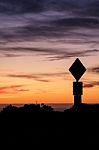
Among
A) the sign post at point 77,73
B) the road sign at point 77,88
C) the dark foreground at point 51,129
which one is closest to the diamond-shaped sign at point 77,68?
the sign post at point 77,73

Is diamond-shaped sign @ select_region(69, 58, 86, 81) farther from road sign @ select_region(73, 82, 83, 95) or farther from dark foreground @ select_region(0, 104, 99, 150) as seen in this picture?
dark foreground @ select_region(0, 104, 99, 150)

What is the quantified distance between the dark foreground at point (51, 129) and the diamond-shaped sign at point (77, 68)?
1.64m

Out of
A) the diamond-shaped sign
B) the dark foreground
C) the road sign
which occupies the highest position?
the diamond-shaped sign

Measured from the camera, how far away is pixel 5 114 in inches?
669

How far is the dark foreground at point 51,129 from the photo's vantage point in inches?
460

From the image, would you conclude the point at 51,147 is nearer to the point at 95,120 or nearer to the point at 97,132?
the point at 97,132

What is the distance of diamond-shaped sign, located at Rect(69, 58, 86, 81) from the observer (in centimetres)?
1379

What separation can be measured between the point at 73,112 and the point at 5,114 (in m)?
3.27

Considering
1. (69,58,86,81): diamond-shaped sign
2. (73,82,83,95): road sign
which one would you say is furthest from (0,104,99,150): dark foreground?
(69,58,86,81): diamond-shaped sign

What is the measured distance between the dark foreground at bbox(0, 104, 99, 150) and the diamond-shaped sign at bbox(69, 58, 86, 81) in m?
1.64

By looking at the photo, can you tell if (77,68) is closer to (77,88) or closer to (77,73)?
(77,73)

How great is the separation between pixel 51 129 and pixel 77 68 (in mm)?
2240

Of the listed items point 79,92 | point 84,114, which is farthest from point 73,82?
point 84,114

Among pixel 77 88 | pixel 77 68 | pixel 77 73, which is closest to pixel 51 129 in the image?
pixel 77 88
